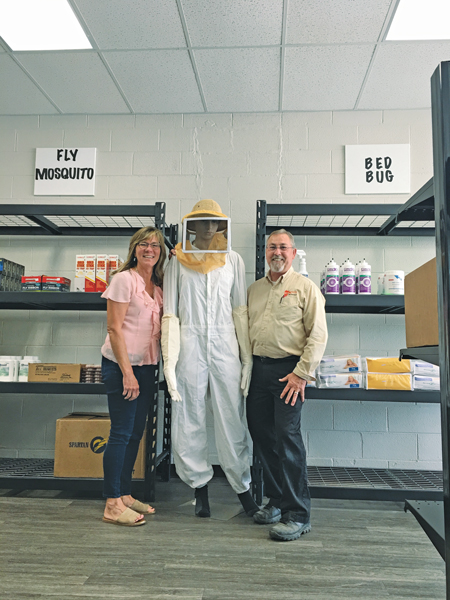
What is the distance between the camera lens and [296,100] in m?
3.54

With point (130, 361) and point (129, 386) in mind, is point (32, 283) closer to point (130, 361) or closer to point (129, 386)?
point (130, 361)

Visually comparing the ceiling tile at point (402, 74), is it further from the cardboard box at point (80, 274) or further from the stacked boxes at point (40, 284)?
the stacked boxes at point (40, 284)

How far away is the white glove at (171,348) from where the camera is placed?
257 centimetres

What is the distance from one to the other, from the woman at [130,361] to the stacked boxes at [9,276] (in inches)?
36.4

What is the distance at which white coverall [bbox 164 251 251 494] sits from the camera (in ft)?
8.54

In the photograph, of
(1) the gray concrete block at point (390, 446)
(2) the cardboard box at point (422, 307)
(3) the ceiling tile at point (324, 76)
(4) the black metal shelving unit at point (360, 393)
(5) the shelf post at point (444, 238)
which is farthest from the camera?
(1) the gray concrete block at point (390, 446)

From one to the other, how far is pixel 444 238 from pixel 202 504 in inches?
82.2

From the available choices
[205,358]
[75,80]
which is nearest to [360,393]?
[205,358]

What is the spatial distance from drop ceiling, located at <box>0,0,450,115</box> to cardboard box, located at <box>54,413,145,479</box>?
2.36 m

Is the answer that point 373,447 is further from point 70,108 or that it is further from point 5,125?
point 5,125

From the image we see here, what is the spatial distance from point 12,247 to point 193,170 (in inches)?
61.5

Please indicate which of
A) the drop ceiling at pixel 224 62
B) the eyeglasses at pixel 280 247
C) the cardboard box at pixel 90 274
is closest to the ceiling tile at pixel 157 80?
the drop ceiling at pixel 224 62

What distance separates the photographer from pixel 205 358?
264 cm

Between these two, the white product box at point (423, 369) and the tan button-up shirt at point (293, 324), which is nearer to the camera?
the tan button-up shirt at point (293, 324)
